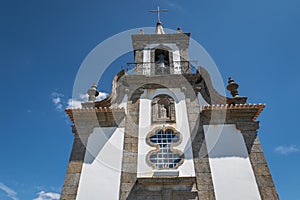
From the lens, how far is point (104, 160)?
7.24 m

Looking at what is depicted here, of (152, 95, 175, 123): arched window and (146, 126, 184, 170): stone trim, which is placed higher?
(152, 95, 175, 123): arched window

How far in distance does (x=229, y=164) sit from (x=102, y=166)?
401 cm

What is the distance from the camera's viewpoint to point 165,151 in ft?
24.7

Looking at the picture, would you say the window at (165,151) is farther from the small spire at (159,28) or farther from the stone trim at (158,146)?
the small spire at (159,28)

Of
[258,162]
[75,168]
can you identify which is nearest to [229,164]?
[258,162]

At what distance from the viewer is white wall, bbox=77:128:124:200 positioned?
21.6 ft

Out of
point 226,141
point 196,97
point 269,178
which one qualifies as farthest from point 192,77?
point 269,178

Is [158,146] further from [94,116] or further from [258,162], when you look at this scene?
[258,162]

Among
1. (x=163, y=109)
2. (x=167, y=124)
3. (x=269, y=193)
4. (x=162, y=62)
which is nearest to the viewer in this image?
(x=269, y=193)

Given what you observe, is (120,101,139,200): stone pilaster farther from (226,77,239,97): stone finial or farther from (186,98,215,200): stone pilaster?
(226,77,239,97): stone finial

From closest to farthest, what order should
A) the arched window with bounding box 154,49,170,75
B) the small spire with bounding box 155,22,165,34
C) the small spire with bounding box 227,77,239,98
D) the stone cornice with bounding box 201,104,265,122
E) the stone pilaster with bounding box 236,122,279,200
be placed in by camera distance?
the stone pilaster with bounding box 236,122,279,200 → the stone cornice with bounding box 201,104,265,122 → the small spire with bounding box 227,77,239,98 → the arched window with bounding box 154,49,170,75 → the small spire with bounding box 155,22,165,34

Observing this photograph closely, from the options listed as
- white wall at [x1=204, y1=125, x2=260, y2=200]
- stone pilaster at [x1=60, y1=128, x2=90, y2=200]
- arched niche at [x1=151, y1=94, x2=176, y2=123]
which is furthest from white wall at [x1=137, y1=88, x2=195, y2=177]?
stone pilaster at [x1=60, y1=128, x2=90, y2=200]

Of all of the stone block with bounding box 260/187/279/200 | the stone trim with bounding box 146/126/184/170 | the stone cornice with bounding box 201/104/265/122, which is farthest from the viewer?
the stone cornice with bounding box 201/104/265/122

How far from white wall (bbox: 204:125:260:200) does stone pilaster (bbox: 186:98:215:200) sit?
0.48 ft
